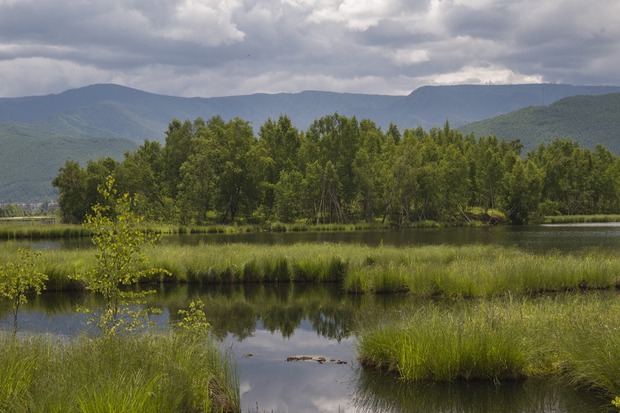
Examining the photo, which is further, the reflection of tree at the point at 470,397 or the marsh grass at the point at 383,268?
the marsh grass at the point at 383,268

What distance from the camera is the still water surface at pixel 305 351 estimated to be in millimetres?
14438

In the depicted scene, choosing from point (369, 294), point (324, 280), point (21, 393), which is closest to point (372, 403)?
point (21, 393)

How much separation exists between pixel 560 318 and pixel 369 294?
13.1 metres

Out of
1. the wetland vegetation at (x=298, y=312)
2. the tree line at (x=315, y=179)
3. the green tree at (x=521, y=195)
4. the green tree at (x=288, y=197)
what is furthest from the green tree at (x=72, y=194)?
the green tree at (x=521, y=195)

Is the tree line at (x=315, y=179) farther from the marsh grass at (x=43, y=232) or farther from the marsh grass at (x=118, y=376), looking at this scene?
the marsh grass at (x=118, y=376)

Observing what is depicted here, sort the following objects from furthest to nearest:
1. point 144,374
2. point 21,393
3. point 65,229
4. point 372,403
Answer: point 65,229, point 372,403, point 144,374, point 21,393

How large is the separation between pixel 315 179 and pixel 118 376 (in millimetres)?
96533

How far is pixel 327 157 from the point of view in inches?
4451

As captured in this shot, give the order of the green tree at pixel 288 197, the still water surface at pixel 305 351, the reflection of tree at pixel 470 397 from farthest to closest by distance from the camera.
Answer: the green tree at pixel 288 197 < the still water surface at pixel 305 351 < the reflection of tree at pixel 470 397

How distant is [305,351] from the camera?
20.2m

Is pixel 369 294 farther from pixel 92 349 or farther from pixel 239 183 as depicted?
pixel 239 183

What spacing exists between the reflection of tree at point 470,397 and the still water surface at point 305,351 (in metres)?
0.02

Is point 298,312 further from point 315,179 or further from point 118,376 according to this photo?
point 315,179

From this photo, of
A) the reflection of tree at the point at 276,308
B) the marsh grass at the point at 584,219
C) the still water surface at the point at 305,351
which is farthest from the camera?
the marsh grass at the point at 584,219
